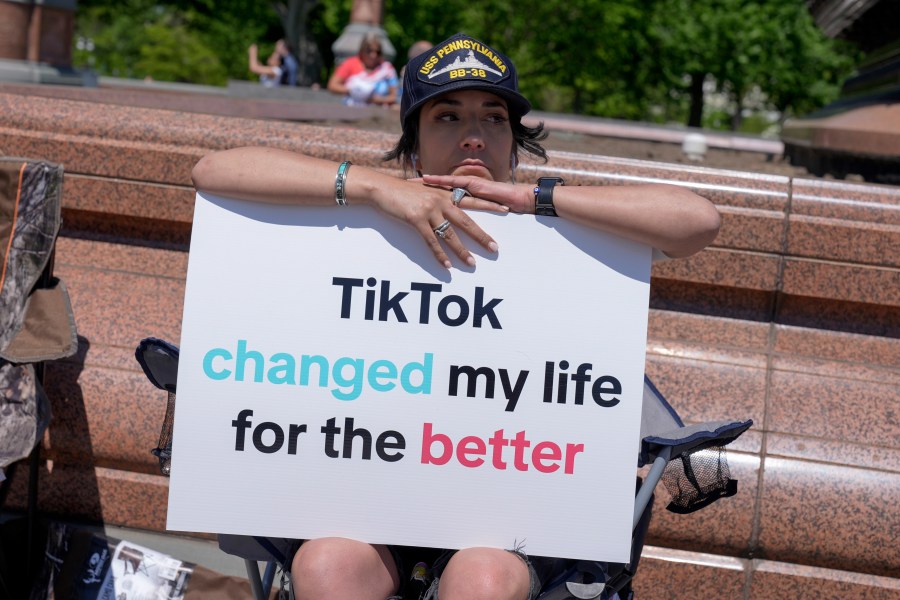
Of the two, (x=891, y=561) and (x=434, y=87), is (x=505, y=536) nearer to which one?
(x=434, y=87)

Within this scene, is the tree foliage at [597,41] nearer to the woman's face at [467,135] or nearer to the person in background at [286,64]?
the person in background at [286,64]

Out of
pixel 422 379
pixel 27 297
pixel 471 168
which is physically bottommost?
pixel 422 379

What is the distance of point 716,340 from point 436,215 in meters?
1.79

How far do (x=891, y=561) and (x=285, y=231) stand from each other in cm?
212

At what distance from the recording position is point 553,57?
33.1 meters

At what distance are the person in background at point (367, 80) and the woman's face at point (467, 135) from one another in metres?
8.65

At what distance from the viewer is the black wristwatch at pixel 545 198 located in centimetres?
236

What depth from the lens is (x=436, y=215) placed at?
2338mm

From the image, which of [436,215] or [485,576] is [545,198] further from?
[485,576]

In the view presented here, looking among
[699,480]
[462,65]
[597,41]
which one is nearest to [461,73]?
[462,65]

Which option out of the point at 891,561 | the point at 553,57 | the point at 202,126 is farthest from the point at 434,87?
the point at 553,57

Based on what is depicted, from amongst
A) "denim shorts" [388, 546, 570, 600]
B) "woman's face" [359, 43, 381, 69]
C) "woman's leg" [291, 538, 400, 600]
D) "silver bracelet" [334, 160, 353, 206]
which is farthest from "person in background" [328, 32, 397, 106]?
"woman's leg" [291, 538, 400, 600]

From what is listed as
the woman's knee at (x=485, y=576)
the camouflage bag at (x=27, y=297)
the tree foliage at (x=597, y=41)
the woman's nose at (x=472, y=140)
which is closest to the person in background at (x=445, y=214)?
the woman's knee at (x=485, y=576)

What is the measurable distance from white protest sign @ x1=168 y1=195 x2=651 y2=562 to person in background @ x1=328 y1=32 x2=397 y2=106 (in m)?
8.99
